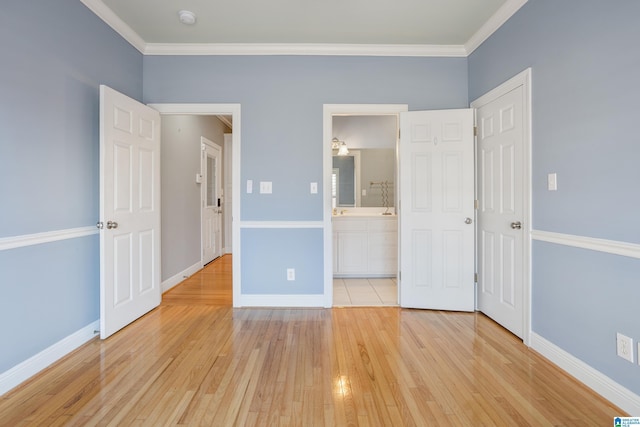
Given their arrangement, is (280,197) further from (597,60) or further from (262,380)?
(597,60)

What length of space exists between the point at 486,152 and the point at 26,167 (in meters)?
3.48

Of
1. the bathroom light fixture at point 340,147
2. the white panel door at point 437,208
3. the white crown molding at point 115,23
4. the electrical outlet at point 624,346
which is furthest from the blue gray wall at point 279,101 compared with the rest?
the electrical outlet at point 624,346

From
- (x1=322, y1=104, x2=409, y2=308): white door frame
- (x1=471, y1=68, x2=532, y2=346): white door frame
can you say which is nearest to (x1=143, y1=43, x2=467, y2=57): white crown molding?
(x1=322, y1=104, x2=409, y2=308): white door frame

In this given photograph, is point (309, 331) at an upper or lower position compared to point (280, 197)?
lower

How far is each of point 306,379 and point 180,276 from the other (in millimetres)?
2899

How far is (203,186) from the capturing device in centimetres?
516

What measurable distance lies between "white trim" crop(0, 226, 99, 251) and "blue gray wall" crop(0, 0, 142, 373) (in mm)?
27

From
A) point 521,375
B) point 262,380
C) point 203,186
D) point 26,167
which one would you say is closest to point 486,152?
point 521,375

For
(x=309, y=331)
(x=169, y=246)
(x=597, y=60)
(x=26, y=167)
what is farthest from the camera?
(x=169, y=246)

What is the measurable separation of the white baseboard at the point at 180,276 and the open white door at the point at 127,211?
1.95ft

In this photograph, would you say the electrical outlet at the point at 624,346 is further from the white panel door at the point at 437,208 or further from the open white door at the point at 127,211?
the open white door at the point at 127,211

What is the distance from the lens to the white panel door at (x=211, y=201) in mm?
5180

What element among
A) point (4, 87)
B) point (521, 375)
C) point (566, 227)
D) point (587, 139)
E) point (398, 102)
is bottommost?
point (521, 375)

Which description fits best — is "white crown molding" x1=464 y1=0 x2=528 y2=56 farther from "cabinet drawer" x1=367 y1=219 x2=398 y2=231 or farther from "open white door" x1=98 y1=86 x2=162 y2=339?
"open white door" x1=98 y1=86 x2=162 y2=339
